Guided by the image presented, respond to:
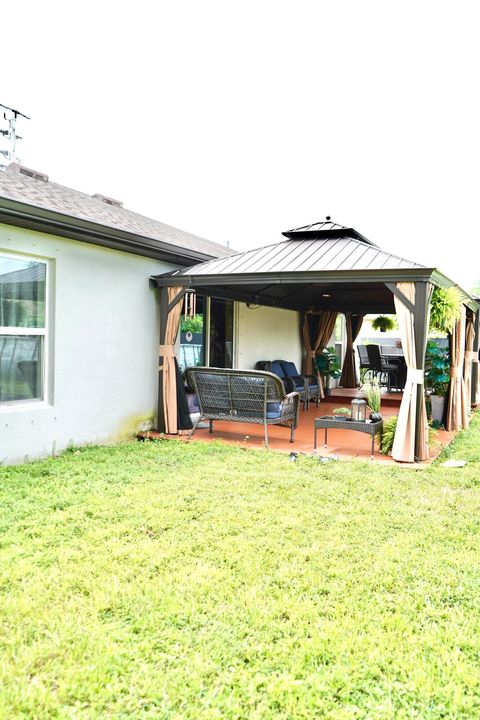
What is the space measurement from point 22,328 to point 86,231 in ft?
4.74

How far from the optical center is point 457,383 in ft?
29.8

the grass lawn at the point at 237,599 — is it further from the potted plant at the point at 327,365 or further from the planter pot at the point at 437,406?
the potted plant at the point at 327,365

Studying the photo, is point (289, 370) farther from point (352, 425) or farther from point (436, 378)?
point (352, 425)

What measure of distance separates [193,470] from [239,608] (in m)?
2.97

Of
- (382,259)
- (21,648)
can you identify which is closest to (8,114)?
(382,259)

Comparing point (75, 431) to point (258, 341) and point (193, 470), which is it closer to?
point (193, 470)

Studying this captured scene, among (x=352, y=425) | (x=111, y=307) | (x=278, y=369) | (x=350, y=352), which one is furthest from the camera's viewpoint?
(x=350, y=352)

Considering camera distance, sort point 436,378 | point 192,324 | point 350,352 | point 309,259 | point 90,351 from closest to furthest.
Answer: point 90,351
point 309,259
point 436,378
point 192,324
point 350,352

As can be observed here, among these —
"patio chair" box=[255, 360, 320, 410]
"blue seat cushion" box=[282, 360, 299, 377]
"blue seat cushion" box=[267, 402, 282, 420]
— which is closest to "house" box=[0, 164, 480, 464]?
"blue seat cushion" box=[267, 402, 282, 420]

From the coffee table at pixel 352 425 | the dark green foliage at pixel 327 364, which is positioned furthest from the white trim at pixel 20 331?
the dark green foliage at pixel 327 364

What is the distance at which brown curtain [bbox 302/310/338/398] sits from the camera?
1385cm

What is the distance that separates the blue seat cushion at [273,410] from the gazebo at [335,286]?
150 centimetres

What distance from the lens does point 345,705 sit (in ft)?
7.07

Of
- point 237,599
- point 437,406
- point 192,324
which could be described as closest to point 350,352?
point 437,406
